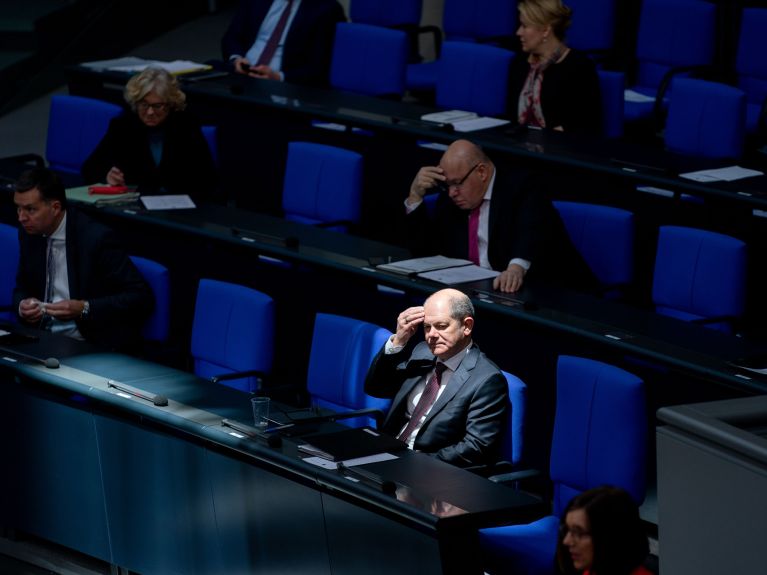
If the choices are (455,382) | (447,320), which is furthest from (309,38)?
(455,382)

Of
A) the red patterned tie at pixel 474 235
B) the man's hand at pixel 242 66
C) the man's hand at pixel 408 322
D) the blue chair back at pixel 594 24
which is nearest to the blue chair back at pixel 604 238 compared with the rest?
the red patterned tie at pixel 474 235

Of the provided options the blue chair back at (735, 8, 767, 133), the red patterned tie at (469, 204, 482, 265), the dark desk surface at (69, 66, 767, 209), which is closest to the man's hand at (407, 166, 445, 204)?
the red patterned tie at (469, 204, 482, 265)

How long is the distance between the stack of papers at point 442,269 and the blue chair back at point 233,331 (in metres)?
0.63

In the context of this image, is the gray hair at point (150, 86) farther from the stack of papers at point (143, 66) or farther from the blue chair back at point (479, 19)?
the blue chair back at point (479, 19)

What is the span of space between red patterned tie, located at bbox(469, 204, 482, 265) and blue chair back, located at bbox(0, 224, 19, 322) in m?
1.94

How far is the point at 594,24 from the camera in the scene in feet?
27.9

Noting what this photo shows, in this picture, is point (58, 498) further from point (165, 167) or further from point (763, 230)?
point (763, 230)

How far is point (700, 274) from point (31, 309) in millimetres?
2644

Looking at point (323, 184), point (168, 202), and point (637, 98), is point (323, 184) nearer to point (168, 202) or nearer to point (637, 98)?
point (168, 202)

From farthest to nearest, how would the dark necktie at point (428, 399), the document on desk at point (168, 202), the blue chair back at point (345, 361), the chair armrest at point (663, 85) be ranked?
the chair armrest at point (663, 85)
the document on desk at point (168, 202)
the blue chair back at point (345, 361)
the dark necktie at point (428, 399)

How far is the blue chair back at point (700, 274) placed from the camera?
556cm

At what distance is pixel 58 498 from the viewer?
5.16 metres

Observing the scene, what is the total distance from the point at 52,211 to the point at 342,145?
201 centimetres

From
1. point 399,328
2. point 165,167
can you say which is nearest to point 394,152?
point 165,167
